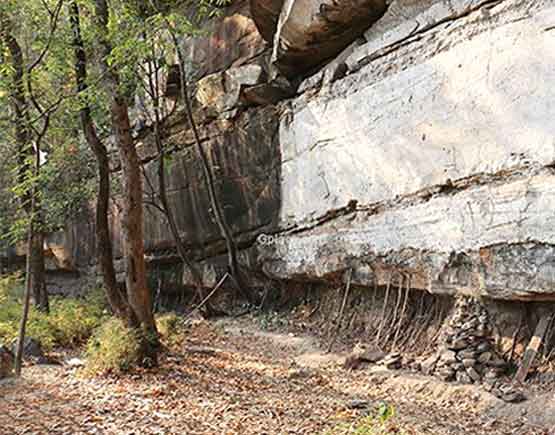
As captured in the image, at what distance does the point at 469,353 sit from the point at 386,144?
12.0 feet

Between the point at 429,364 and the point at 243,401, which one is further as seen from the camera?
the point at 429,364

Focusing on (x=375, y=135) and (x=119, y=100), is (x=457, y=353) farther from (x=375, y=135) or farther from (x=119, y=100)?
(x=119, y=100)

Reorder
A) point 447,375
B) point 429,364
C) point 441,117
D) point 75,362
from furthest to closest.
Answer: point 75,362
point 441,117
point 429,364
point 447,375

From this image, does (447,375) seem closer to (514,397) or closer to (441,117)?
(514,397)

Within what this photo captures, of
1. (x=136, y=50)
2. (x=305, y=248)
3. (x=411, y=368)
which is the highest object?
(x=136, y=50)

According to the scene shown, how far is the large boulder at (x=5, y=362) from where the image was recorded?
702 cm

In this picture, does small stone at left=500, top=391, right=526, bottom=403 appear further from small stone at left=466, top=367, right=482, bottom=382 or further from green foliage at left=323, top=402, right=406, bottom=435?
green foliage at left=323, top=402, right=406, bottom=435

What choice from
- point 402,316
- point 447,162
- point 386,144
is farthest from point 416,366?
point 386,144

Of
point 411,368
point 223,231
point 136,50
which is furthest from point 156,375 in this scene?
point 223,231

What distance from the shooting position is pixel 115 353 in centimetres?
698

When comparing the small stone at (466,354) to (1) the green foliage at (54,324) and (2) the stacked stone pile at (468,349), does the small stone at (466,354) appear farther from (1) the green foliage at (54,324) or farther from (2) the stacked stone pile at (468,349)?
Answer: (1) the green foliage at (54,324)

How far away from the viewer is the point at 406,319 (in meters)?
8.79

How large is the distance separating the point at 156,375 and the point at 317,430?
2.76 meters

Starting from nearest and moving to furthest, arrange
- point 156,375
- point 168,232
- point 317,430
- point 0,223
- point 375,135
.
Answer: point 317,430 < point 156,375 < point 375,135 < point 168,232 < point 0,223
